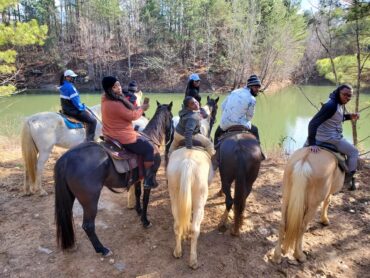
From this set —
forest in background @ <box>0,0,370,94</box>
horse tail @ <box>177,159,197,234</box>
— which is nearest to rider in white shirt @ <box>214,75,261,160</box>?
horse tail @ <box>177,159,197,234</box>

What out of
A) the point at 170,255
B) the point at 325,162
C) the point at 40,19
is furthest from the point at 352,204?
the point at 40,19

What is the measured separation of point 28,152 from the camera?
5.27 metres

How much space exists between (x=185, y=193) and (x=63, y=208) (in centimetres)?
152

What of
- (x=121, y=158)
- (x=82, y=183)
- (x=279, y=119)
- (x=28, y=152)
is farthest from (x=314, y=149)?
(x=279, y=119)

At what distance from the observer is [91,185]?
347 centimetres

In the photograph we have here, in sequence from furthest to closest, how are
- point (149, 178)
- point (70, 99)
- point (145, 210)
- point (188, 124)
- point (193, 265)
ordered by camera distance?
point (70, 99)
point (145, 210)
point (149, 178)
point (188, 124)
point (193, 265)

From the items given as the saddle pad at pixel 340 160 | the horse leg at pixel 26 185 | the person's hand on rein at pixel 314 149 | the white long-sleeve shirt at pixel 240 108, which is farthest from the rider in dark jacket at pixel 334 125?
the horse leg at pixel 26 185

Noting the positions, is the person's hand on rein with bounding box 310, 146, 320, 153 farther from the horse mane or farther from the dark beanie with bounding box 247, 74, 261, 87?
the horse mane

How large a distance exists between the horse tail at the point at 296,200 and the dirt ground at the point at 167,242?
0.44m

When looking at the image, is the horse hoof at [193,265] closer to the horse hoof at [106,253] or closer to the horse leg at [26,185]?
the horse hoof at [106,253]

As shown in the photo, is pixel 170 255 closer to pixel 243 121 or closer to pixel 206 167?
pixel 206 167

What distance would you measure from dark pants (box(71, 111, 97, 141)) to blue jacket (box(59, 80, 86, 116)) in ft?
0.27

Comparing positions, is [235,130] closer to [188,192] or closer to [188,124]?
[188,124]

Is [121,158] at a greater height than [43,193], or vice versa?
[121,158]
